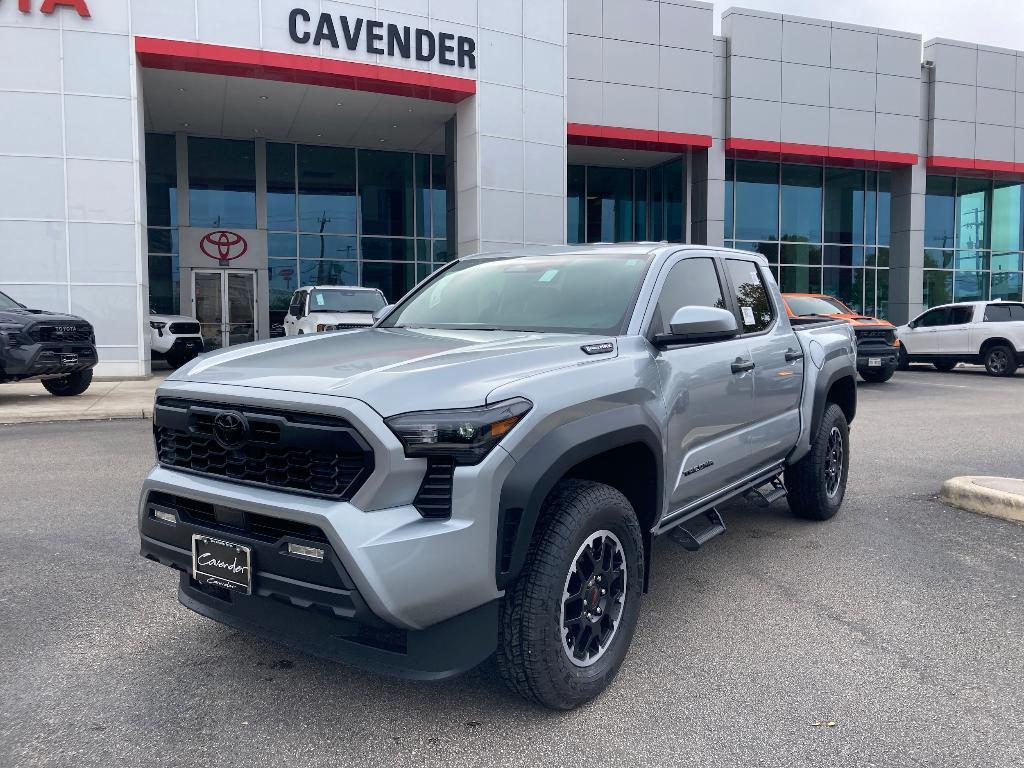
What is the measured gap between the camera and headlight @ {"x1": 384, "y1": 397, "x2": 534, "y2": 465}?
2.63 meters

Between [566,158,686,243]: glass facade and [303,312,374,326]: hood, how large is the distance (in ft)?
45.6

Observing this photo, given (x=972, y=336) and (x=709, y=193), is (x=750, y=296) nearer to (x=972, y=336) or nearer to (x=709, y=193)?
(x=972, y=336)

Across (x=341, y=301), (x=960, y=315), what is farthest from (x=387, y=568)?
(x=960, y=315)

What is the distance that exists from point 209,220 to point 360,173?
5.12m

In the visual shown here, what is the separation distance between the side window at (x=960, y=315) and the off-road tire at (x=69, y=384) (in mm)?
18359

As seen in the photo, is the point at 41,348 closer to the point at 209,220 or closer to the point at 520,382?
the point at 520,382

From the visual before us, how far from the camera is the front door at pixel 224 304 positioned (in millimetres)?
26375

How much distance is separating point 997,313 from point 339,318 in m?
14.7

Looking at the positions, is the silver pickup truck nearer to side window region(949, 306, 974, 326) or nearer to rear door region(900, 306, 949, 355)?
side window region(949, 306, 974, 326)

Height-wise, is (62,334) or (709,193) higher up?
(709,193)

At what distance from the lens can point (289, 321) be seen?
1817 centimetres

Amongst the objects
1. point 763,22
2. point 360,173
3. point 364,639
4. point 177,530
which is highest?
point 763,22

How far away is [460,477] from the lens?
2633mm

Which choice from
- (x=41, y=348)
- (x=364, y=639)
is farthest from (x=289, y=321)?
(x=364, y=639)
